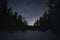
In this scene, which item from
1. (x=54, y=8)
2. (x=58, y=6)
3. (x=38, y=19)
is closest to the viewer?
(x=58, y=6)

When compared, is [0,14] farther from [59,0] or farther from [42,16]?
[59,0]

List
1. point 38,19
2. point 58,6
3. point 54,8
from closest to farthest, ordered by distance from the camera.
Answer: point 58,6 → point 54,8 → point 38,19

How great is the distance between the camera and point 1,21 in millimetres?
1581

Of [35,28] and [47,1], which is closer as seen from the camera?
[35,28]

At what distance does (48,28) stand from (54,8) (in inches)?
11.7

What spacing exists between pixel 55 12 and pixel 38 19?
0.36 meters

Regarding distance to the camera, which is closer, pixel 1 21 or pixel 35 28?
pixel 1 21

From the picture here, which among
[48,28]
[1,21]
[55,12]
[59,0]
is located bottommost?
[48,28]

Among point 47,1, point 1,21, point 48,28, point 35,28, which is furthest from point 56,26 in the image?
point 1,21

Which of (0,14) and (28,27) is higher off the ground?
(0,14)

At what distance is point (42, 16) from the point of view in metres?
1.92

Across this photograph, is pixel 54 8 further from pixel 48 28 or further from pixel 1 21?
pixel 1 21

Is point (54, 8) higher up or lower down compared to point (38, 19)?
higher up

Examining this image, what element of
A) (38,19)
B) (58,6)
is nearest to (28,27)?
(38,19)
